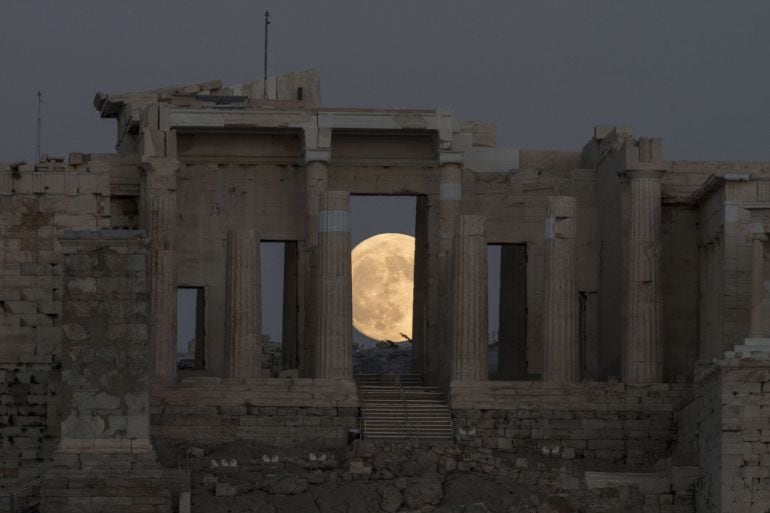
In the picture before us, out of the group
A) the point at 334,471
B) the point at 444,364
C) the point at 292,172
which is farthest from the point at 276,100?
the point at 334,471

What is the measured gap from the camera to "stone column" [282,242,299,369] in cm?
8194

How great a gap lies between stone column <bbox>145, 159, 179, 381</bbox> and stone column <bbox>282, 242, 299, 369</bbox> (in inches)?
180

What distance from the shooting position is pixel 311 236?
79.6 meters

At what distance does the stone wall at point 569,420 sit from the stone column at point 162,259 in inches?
285

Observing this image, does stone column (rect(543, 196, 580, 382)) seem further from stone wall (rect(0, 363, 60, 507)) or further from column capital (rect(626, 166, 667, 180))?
stone wall (rect(0, 363, 60, 507))

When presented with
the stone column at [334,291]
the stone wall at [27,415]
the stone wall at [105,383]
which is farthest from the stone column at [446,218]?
the stone wall at [105,383]

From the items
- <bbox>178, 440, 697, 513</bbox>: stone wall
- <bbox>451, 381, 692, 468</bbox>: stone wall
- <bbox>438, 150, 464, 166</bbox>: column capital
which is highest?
<bbox>438, 150, 464, 166</bbox>: column capital

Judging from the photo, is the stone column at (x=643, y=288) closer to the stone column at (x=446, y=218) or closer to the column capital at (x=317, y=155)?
the stone column at (x=446, y=218)

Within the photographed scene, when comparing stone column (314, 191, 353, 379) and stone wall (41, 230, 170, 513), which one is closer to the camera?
stone wall (41, 230, 170, 513)

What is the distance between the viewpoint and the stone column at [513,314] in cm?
8400

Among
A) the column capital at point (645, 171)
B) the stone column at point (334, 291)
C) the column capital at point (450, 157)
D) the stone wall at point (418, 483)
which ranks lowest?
the stone wall at point (418, 483)

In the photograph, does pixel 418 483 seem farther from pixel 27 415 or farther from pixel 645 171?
pixel 645 171

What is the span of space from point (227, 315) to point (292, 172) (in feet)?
17.1

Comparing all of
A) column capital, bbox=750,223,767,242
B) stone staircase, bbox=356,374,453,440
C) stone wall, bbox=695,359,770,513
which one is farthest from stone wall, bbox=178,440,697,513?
column capital, bbox=750,223,767,242
